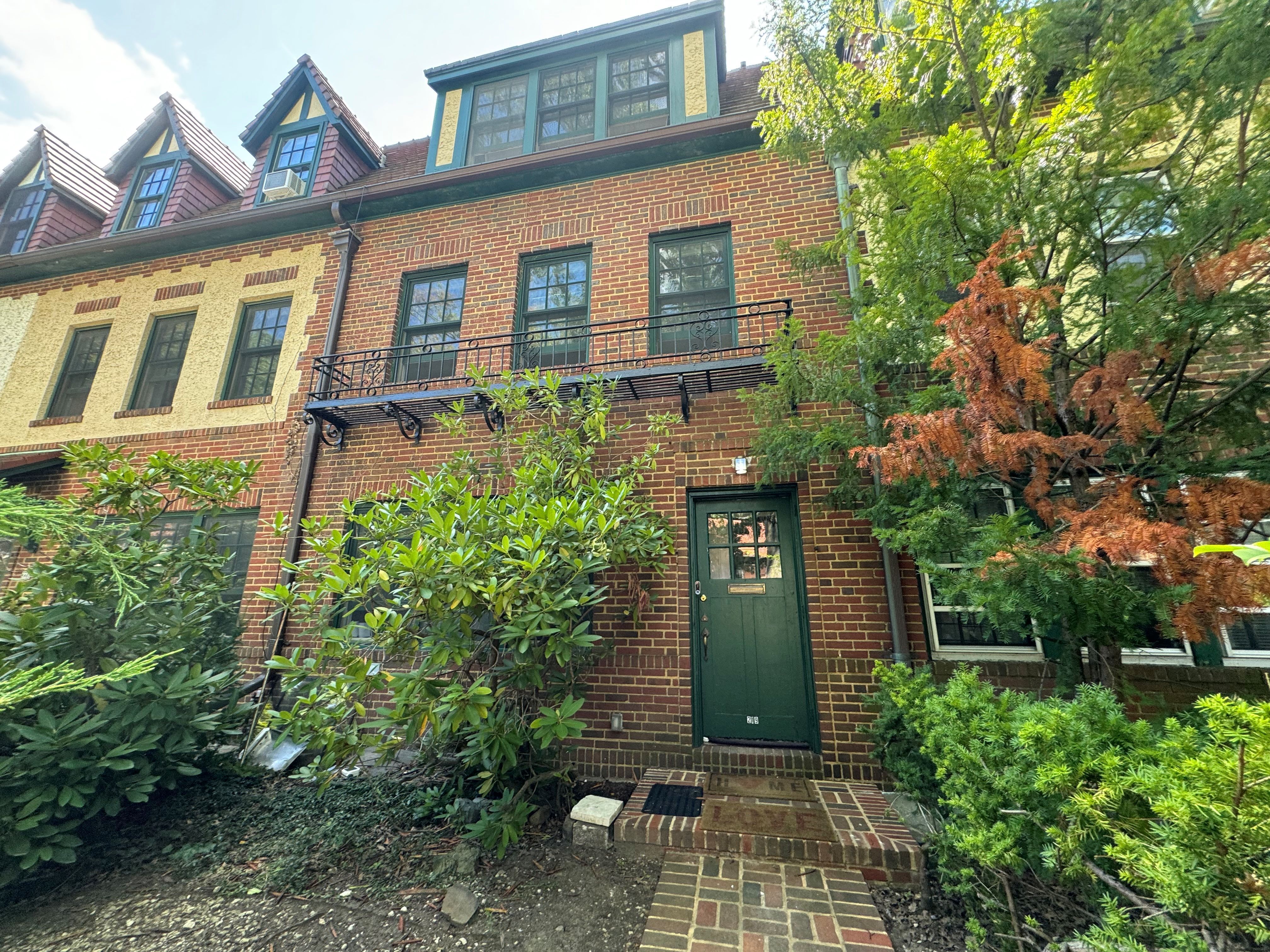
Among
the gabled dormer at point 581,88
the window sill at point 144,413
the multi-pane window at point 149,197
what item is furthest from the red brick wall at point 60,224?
the gabled dormer at point 581,88

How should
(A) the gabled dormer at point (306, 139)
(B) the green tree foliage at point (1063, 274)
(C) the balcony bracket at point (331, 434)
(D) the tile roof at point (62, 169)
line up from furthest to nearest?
(D) the tile roof at point (62, 169), (A) the gabled dormer at point (306, 139), (C) the balcony bracket at point (331, 434), (B) the green tree foliage at point (1063, 274)

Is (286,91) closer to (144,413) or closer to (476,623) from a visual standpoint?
(144,413)

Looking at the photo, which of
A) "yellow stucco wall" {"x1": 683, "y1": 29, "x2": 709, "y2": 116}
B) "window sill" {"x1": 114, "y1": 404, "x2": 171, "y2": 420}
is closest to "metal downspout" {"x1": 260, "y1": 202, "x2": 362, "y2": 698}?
"window sill" {"x1": 114, "y1": 404, "x2": 171, "y2": 420}

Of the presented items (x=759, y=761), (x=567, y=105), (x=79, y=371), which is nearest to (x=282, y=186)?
(x=79, y=371)

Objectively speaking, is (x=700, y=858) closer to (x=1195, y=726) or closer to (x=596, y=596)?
(x=596, y=596)

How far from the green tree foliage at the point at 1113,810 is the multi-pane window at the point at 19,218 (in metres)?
15.4

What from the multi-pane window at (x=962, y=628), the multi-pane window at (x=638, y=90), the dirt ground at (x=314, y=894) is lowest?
the dirt ground at (x=314, y=894)

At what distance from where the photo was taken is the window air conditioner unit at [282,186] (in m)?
7.46

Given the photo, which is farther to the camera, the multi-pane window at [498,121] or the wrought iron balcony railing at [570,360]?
the multi-pane window at [498,121]

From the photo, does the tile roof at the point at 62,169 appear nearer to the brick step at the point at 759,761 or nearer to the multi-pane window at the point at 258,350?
the multi-pane window at the point at 258,350

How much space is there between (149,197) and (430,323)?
7.04 meters

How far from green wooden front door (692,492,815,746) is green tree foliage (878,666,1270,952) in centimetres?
170

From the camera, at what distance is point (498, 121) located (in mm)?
7137

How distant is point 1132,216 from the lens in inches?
107
